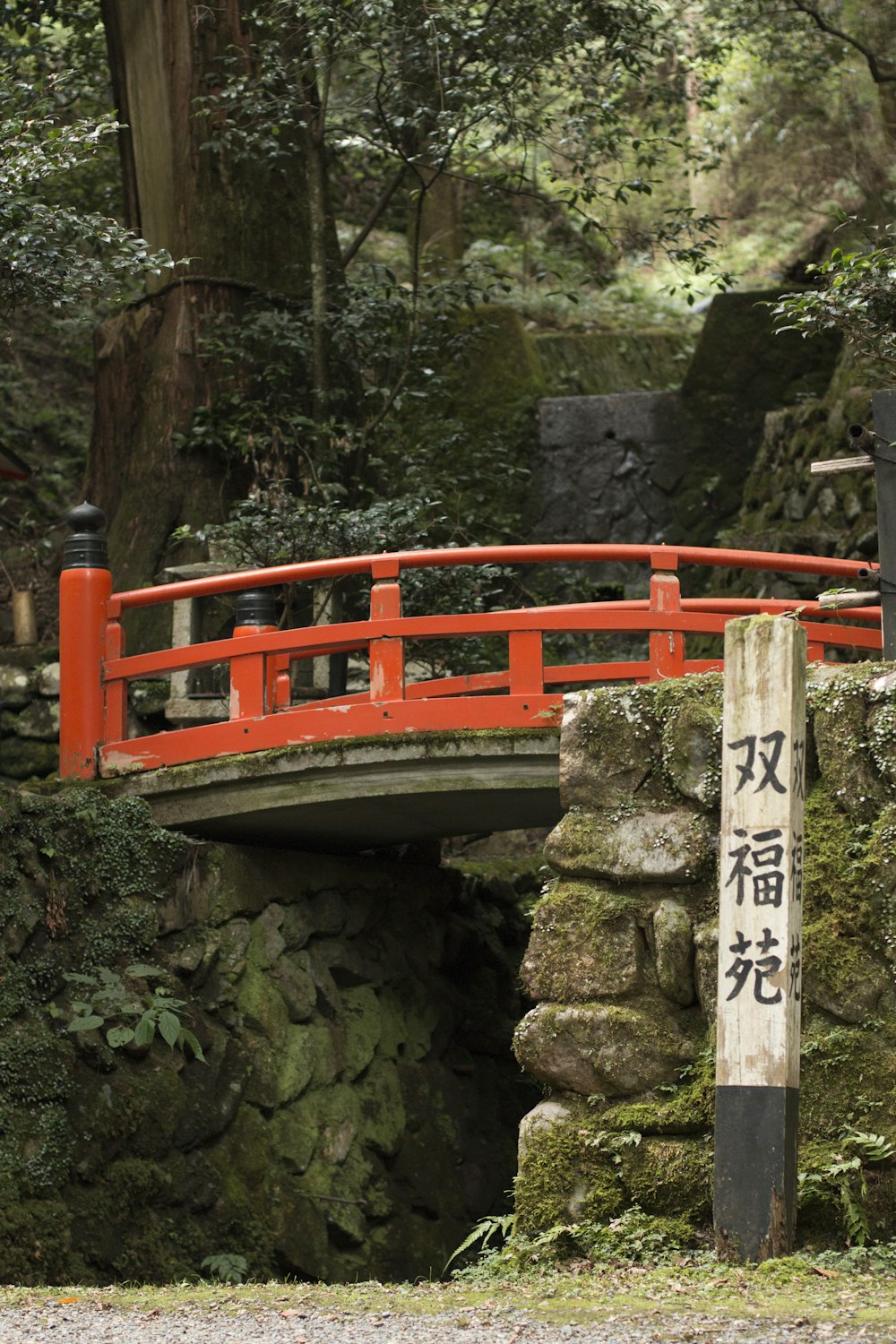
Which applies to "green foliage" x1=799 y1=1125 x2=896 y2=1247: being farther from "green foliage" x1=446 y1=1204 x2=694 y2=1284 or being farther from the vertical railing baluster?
the vertical railing baluster

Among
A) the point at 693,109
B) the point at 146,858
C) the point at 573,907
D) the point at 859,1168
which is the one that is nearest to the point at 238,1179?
the point at 146,858

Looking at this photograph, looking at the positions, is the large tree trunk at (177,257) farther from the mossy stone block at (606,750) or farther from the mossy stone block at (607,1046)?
the mossy stone block at (607,1046)

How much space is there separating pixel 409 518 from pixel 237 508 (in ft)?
3.83

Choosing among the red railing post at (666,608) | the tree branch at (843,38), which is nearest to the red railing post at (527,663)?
the red railing post at (666,608)

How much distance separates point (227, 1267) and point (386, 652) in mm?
2847

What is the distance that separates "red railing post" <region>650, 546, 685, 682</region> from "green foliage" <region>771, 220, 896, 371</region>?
1.21 metres

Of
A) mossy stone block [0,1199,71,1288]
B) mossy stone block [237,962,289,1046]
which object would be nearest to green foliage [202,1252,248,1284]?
mossy stone block [0,1199,71,1288]

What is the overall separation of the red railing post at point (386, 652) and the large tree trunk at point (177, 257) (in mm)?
3499

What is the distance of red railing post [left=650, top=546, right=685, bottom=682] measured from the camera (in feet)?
23.5

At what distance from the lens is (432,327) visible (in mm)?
11078

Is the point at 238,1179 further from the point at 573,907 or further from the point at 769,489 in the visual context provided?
the point at 769,489

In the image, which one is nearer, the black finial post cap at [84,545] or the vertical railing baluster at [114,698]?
the vertical railing baluster at [114,698]

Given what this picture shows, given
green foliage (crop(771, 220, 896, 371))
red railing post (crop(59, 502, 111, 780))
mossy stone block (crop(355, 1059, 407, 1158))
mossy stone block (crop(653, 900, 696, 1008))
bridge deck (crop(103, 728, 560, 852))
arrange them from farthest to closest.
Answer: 1. mossy stone block (crop(355, 1059, 407, 1158))
2. red railing post (crop(59, 502, 111, 780))
3. bridge deck (crop(103, 728, 560, 852))
4. green foliage (crop(771, 220, 896, 371))
5. mossy stone block (crop(653, 900, 696, 1008))

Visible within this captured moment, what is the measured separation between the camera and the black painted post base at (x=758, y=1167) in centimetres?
449
